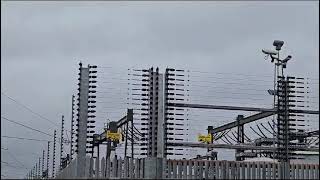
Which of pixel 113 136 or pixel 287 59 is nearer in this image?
pixel 287 59

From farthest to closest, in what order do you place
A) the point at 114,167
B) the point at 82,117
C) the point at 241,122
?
the point at 241,122 → the point at 114,167 → the point at 82,117

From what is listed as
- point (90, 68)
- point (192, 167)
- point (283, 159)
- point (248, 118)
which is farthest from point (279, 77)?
point (248, 118)

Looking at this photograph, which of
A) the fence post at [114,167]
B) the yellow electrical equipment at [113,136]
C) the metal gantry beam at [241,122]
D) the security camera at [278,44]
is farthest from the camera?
the yellow electrical equipment at [113,136]

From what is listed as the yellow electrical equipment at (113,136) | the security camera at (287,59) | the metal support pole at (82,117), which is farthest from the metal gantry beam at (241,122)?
the metal support pole at (82,117)

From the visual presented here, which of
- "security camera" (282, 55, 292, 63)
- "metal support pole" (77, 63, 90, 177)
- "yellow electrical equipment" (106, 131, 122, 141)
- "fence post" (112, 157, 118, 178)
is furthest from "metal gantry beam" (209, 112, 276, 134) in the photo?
"metal support pole" (77, 63, 90, 177)

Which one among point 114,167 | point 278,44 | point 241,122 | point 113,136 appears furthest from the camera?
point 113,136

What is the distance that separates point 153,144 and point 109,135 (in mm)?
13703

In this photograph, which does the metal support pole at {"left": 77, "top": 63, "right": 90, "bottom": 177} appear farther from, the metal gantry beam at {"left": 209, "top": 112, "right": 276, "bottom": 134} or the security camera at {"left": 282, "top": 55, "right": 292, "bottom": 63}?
the metal gantry beam at {"left": 209, "top": 112, "right": 276, "bottom": 134}

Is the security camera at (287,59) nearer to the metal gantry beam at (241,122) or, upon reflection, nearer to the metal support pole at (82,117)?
the metal gantry beam at (241,122)

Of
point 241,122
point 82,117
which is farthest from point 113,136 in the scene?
point 82,117

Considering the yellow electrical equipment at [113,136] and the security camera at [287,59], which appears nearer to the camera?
the security camera at [287,59]

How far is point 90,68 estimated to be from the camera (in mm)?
17156

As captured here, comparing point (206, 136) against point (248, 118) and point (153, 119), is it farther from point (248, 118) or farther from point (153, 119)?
point (153, 119)

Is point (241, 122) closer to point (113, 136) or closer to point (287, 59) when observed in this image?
point (113, 136)
